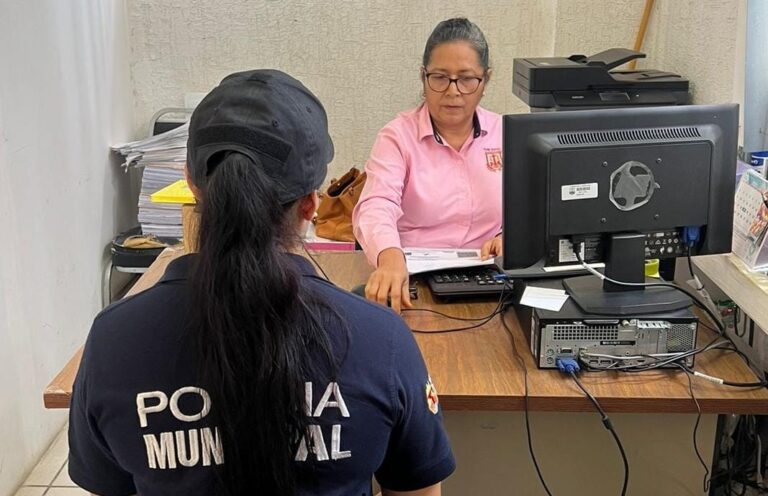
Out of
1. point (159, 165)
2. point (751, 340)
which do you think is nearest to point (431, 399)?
point (751, 340)

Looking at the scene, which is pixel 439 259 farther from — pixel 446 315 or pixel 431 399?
pixel 431 399

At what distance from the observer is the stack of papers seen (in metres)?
2.92

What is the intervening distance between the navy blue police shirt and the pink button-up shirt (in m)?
1.15

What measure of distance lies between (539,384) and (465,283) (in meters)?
0.40

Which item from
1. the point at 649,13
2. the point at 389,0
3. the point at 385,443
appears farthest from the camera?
the point at 389,0

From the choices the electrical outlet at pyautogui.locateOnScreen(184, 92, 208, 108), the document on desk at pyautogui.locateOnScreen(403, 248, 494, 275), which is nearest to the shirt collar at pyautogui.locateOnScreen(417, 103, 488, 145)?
the document on desk at pyautogui.locateOnScreen(403, 248, 494, 275)

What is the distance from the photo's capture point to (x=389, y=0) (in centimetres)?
311

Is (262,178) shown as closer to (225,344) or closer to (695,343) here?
(225,344)

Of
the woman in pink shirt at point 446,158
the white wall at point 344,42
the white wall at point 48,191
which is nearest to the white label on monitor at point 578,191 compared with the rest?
the woman in pink shirt at point 446,158

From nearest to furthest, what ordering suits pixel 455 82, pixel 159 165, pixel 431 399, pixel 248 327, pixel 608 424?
pixel 248 327, pixel 431 399, pixel 608 424, pixel 455 82, pixel 159 165

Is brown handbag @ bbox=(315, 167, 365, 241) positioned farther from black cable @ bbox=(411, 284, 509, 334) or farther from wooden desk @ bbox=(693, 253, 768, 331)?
wooden desk @ bbox=(693, 253, 768, 331)

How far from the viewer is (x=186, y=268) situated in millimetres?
918

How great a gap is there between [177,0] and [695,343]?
245 centimetres

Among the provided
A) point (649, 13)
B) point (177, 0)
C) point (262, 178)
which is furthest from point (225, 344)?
point (177, 0)
